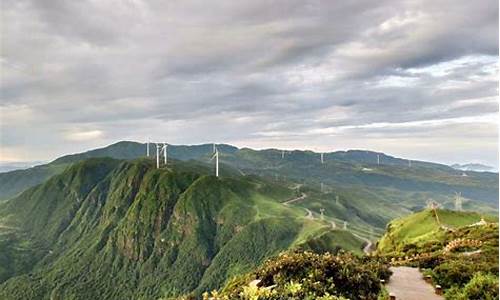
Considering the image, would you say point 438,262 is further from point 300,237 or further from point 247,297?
point 300,237

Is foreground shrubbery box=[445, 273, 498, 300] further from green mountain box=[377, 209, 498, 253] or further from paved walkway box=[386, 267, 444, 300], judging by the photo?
green mountain box=[377, 209, 498, 253]

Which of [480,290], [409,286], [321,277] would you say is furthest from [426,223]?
[321,277]

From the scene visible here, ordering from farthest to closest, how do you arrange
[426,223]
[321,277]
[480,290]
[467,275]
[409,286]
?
[426,223] → [409,286] → [467,275] → [321,277] → [480,290]

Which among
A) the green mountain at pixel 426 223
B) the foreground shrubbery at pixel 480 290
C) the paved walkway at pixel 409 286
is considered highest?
the foreground shrubbery at pixel 480 290

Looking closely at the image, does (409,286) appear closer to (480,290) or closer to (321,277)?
(480,290)

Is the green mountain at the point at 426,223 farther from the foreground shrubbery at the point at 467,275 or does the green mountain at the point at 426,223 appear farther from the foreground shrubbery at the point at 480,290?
the foreground shrubbery at the point at 480,290

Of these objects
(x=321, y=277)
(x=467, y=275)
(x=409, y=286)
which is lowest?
(x=409, y=286)

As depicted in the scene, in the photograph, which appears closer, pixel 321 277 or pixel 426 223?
pixel 321 277

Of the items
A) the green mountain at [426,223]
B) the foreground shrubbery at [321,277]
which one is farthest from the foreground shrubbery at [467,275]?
the green mountain at [426,223]
